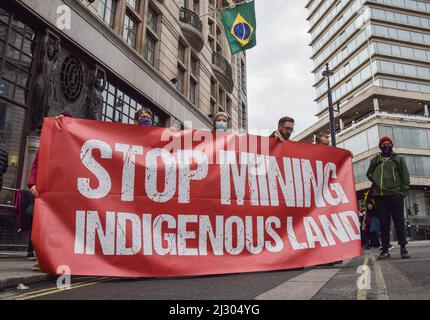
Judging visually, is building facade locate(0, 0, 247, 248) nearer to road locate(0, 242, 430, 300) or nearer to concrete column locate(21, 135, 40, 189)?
concrete column locate(21, 135, 40, 189)

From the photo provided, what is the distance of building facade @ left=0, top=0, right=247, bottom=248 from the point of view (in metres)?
8.41

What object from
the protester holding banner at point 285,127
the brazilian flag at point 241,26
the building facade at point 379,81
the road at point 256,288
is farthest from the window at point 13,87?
the building facade at point 379,81

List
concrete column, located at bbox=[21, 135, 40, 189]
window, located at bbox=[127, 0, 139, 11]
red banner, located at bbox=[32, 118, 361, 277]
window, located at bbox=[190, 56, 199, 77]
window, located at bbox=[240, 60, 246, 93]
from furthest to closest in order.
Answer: window, located at bbox=[240, 60, 246, 93] < window, located at bbox=[190, 56, 199, 77] < window, located at bbox=[127, 0, 139, 11] < concrete column, located at bbox=[21, 135, 40, 189] < red banner, located at bbox=[32, 118, 361, 277]

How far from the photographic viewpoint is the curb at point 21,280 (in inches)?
143

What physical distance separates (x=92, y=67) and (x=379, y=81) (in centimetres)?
4933

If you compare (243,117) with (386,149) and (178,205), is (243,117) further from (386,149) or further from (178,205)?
(178,205)

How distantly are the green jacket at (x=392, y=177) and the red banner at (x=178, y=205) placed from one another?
111 cm

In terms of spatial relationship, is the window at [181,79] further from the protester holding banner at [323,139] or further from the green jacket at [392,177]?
the green jacket at [392,177]

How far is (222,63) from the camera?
22.4 m

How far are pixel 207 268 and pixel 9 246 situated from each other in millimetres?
5905

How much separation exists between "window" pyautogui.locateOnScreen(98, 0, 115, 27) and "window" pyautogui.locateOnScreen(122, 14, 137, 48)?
709 millimetres

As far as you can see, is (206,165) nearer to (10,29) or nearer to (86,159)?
(86,159)

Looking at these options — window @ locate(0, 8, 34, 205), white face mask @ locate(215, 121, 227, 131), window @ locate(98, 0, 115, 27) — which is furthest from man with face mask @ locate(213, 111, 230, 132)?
window @ locate(98, 0, 115, 27)

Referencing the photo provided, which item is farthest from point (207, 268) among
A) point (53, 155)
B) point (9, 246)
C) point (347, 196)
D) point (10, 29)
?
point (10, 29)
